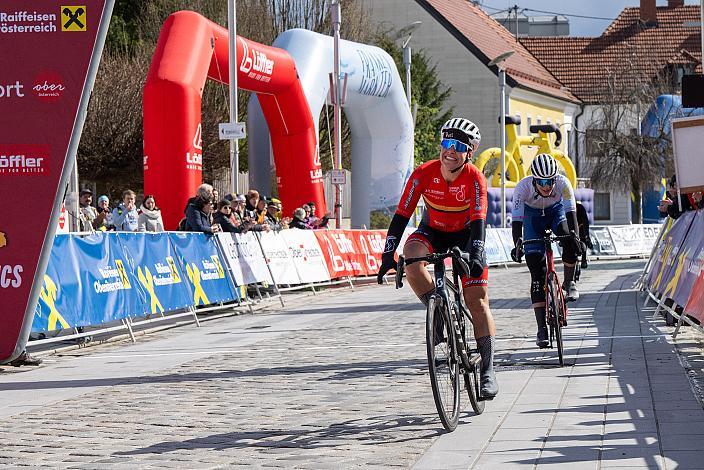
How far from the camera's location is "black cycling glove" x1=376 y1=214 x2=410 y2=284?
8.72 metres

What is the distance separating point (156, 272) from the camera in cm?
1700

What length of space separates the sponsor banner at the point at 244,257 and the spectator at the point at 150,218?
1.13 m

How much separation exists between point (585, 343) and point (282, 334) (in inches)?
156

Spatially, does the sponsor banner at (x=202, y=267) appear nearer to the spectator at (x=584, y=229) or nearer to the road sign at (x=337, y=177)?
the spectator at (x=584, y=229)

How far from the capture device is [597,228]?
48.4 meters

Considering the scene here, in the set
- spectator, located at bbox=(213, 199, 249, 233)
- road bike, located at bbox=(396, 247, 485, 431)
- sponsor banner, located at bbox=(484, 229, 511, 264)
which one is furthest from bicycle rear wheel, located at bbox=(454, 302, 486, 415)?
sponsor banner, located at bbox=(484, 229, 511, 264)

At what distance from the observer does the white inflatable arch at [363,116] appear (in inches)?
1175

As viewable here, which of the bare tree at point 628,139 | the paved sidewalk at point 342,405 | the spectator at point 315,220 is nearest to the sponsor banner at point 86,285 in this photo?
the paved sidewalk at point 342,405

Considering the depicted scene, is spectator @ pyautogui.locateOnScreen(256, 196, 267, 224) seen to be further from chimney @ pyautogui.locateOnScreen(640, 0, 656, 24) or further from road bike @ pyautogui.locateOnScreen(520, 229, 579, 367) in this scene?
chimney @ pyautogui.locateOnScreen(640, 0, 656, 24)

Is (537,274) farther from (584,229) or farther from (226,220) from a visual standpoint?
(226,220)

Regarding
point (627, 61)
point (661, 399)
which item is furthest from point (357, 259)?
point (627, 61)

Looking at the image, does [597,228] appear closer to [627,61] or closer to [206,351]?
[627,61]

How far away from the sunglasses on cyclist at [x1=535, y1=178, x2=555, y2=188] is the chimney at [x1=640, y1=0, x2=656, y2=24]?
2952 inches

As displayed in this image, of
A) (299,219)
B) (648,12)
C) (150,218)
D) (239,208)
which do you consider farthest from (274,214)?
(648,12)
